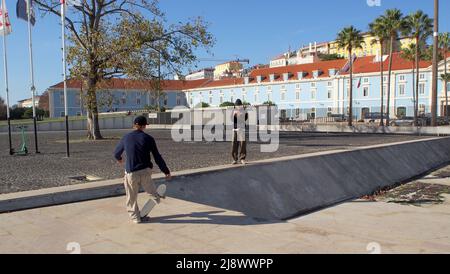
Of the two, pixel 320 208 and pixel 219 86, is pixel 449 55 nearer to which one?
pixel 219 86

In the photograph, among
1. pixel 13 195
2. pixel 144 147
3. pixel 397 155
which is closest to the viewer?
pixel 144 147

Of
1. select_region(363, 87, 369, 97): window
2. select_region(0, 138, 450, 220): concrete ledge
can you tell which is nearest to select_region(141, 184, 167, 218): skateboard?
select_region(0, 138, 450, 220): concrete ledge

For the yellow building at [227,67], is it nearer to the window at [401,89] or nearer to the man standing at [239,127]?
the window at [401,89]

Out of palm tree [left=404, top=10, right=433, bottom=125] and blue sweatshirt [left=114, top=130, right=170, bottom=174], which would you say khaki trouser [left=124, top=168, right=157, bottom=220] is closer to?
blue sweatshirt [left=114, top=130, right=170, bottom=174]

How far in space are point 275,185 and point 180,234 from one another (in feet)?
18.6

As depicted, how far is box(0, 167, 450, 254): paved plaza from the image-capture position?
5.64 metres

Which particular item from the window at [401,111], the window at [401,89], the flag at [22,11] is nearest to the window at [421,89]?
the window at [401,89]

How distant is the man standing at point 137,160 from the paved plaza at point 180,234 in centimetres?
43

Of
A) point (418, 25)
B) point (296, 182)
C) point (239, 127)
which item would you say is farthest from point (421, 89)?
point (239, 127)

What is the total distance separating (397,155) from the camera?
18.3 metres

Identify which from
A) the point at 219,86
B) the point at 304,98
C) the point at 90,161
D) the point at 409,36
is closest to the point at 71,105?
the point at 219,86

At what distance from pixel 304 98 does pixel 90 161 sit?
67.0 metres

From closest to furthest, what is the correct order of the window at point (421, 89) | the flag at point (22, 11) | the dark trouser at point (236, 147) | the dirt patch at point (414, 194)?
the dark trouser at point (236, 147)
the dirt patch at point (414, 194)
the flag at point (22, 11)
the window at point (421, 89)

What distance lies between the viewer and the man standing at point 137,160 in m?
6.62
